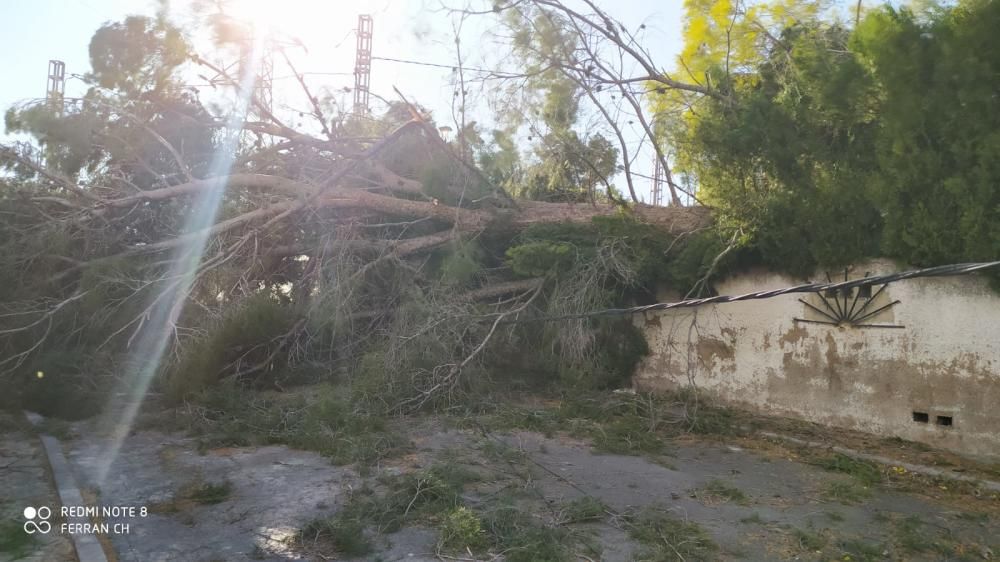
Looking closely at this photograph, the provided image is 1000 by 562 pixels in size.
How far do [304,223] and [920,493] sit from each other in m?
9.14

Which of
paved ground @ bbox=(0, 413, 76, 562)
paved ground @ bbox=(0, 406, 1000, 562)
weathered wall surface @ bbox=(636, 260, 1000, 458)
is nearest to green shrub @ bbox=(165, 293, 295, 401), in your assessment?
paved ground @ bbox=(0, 406, 1000, 562)

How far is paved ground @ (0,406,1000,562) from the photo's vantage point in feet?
15.7

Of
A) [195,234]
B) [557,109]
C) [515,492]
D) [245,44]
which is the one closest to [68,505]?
[515,492]

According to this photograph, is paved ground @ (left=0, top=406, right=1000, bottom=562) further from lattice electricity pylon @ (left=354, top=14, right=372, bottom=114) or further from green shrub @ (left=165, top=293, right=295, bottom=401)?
lattice electricity pylon @ (left=354, top=14, right=372, bottom=114)

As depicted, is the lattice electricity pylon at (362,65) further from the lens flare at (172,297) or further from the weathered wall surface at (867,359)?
the weathered wall surface at (867,359)

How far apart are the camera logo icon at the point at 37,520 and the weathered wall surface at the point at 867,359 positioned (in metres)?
7.77

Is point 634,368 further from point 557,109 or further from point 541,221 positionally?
point 557,109

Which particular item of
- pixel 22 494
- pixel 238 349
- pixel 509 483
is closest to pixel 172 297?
pixel 238 349

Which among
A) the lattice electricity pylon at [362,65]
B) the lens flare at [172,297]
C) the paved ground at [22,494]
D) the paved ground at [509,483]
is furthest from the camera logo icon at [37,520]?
the lattice electricity pylon at [362,65]

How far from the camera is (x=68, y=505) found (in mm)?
5414

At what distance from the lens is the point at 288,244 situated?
12.0 m

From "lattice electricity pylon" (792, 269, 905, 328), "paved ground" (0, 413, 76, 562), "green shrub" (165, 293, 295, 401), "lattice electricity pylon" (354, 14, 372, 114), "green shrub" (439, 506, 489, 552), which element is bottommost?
"paved ground" (0, 413, 76, 562)

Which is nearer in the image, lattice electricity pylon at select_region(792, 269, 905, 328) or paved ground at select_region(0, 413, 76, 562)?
paved ground at select_region(0, 413, 76, 562)

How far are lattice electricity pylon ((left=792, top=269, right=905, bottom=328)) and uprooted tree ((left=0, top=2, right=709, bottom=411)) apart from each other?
2.46 m
